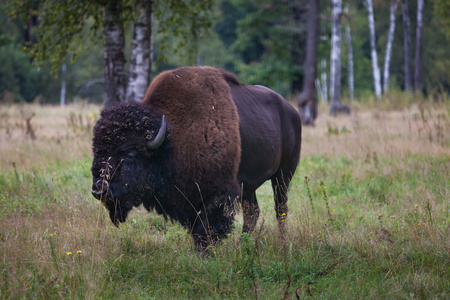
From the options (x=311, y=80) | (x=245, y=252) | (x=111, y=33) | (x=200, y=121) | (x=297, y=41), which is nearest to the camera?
(x=245, y=252)

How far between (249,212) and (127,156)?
1870mm

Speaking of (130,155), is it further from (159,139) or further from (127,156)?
(159,139)

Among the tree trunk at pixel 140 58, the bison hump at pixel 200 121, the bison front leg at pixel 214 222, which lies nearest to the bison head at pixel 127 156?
the bison hump at pixel 200 121

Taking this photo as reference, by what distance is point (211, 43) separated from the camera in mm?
19891

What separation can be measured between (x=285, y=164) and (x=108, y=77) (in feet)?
14.4

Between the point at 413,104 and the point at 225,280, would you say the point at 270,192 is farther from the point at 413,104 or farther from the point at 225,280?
the point at 413,104

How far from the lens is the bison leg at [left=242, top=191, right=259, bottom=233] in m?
4.90

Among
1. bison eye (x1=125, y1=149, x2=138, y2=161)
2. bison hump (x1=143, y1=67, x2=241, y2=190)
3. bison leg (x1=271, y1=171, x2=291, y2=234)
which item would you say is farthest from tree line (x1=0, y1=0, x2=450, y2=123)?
bison eye (x1=125, y1=149, x2=138, y2=161)

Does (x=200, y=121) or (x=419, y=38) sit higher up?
(x=419, y=38)

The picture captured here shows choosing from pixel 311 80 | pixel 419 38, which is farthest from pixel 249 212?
pixel 419 38

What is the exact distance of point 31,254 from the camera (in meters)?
3.62

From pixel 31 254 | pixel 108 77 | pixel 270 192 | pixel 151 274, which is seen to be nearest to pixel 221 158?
pixel 151 274

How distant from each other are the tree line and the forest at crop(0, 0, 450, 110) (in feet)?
0.17

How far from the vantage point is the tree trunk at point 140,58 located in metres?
7.90
